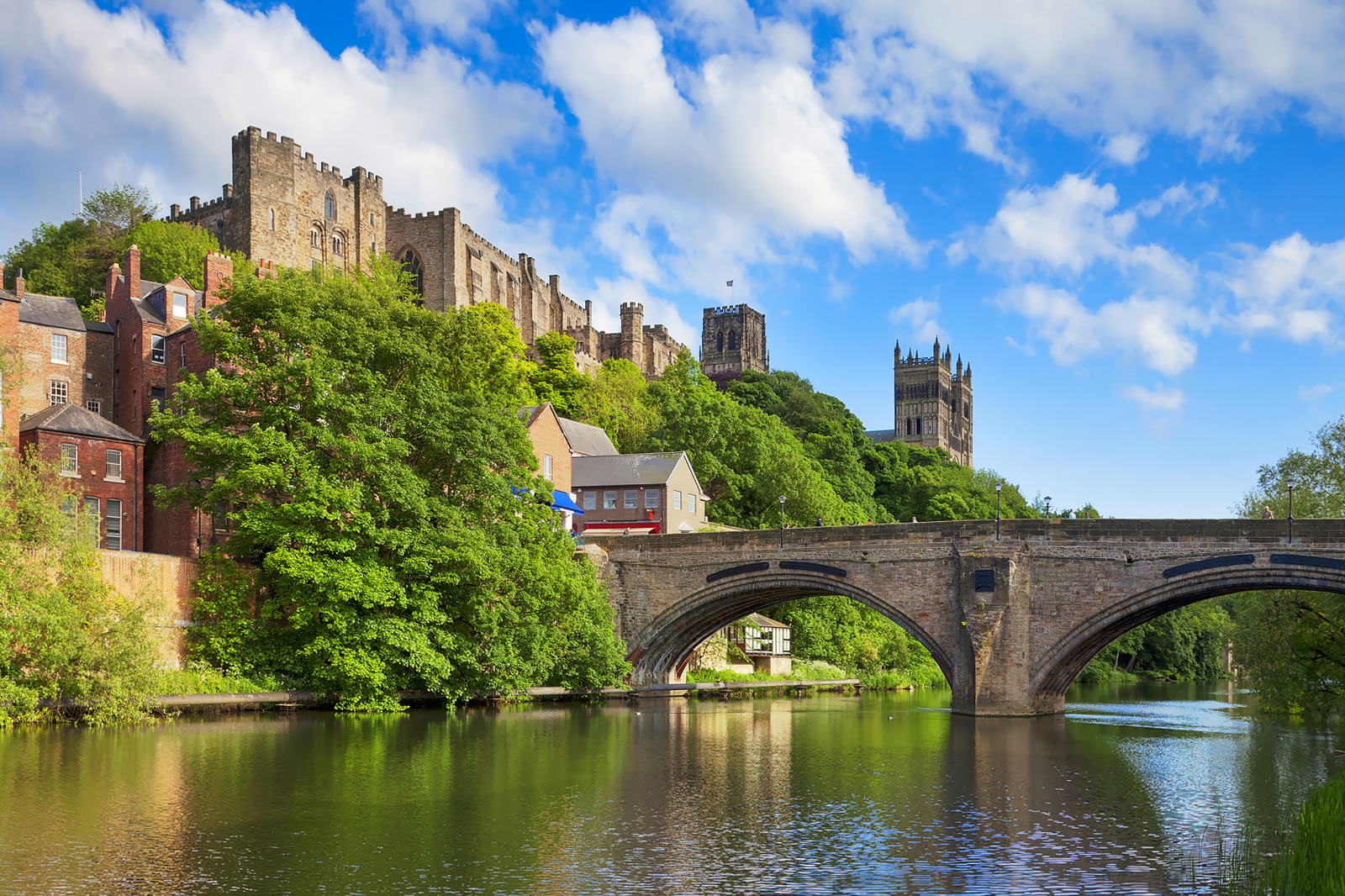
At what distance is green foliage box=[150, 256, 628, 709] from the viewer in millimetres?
37938

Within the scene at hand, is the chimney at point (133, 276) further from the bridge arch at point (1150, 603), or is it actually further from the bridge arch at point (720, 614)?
the bridge arch at point (1150, 603)

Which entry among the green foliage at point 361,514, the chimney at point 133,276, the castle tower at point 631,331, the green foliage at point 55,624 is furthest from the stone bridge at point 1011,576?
the castle tower at point 631,331

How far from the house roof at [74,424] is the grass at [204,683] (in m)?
12.5

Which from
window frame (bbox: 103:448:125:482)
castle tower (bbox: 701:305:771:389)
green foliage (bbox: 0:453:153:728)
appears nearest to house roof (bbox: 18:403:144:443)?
window frame (bbox: 103:448:125:482)

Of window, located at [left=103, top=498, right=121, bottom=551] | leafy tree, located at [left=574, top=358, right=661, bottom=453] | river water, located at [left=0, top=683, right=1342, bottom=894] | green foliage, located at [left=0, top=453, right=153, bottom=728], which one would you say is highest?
leafy tree, located at [left=574, top=358, right=661, bottom=453]

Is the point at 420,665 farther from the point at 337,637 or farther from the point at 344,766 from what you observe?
the point at 344,766

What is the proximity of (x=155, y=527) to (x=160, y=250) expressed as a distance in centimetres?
2927

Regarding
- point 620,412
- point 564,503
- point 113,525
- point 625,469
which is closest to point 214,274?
point 113,525

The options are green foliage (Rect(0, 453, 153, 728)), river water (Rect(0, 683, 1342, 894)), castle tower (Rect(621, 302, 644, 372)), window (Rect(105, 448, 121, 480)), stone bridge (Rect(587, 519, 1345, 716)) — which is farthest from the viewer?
castle tower (Rect(621, 302, 644, 372))

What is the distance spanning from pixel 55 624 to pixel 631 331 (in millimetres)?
89165

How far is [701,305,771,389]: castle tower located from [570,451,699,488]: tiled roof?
97.0 m

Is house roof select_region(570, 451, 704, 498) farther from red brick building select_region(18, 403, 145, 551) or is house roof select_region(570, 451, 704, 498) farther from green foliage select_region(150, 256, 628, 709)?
red brick building select_region(18, 403, 145, 551)

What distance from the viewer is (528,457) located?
44.3m

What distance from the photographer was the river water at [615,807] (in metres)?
15.4
